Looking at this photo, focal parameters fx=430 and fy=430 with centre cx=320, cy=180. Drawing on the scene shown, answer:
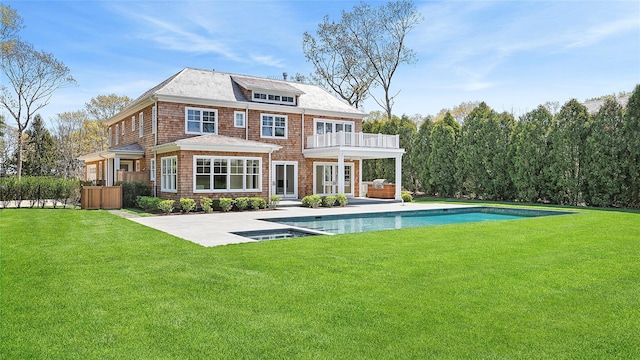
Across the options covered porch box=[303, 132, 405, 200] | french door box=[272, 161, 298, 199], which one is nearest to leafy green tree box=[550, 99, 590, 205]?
covered porch box=[303, 132, 405, 200]

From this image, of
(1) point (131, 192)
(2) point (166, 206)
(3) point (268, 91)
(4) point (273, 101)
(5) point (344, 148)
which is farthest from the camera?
(4) point (273, 101)

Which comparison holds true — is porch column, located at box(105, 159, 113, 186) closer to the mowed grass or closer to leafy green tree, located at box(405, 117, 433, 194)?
the mowed grass

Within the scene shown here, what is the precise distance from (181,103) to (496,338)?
1991 centimetres

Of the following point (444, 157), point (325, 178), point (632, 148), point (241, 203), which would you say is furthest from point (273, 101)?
point (632, 148)

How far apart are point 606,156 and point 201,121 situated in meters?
19.9

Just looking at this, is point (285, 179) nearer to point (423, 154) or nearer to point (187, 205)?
point (187, 205)

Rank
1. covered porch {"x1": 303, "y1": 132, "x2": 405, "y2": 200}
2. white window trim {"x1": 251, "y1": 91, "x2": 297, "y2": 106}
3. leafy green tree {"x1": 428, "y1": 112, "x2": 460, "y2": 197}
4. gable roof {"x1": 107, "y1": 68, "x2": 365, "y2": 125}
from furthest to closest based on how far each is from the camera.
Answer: leafy green tree {"x1": 428, "y1": 112, "x2": 460, "y2": 197}
white window trim {"x1": 251, "y1": 91, "x2": 297, "y2": 106}
covered porch {"x1": 303, "y1": 132, "x2": 405, "y2": 200}
gable roof {"x1": 107, "y1": 68, "x2": 365, "y2": 125}

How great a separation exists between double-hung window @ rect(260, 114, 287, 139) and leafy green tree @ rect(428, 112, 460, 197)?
10.8 metres

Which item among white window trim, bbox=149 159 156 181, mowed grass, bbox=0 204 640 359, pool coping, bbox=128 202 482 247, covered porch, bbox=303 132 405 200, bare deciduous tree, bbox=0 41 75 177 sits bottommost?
mowed grass, bbox=0 204 640 359

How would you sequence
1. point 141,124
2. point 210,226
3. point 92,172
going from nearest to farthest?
1. point 210,226
2. point 141,124
3. point 92,172

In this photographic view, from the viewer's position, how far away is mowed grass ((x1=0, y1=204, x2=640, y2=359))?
4.07 meters

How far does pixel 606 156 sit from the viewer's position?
2062 centimetres

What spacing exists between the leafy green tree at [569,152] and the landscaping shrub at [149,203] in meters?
19.6

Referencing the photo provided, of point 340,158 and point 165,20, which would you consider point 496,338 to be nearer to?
point 165,20
